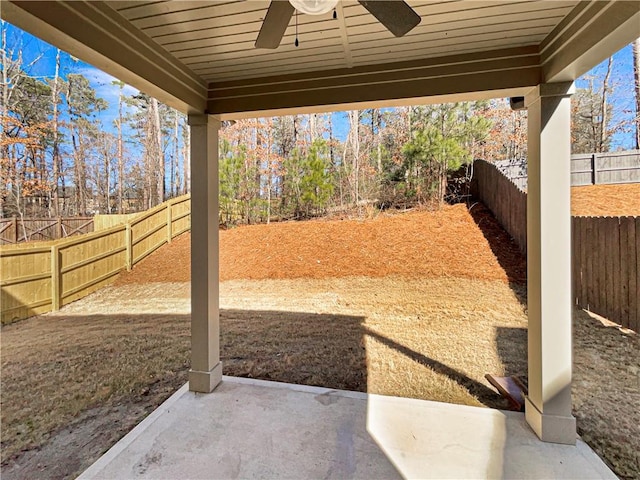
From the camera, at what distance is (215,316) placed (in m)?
2.49

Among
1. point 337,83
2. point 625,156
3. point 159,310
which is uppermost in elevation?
point 625,156

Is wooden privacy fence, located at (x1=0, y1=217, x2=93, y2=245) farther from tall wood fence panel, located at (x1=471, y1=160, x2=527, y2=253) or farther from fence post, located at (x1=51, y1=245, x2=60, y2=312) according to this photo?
tall wood fence panel, located at (x1=471, y1=160, x2=527, y2=253)

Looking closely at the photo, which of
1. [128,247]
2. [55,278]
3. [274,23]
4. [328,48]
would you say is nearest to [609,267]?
[328,48]

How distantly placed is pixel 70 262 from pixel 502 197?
7847 mm

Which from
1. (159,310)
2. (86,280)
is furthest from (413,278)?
(86,280)

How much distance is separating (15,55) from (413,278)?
8.82 metres

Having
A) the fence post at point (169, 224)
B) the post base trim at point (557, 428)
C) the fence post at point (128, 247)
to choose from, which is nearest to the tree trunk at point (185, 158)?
the fence post at point (169, 224)

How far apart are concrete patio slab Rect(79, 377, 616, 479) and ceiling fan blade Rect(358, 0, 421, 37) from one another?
217 centimetres

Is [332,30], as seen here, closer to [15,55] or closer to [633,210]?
[633,210]

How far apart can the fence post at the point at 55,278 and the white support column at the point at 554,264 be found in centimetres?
608

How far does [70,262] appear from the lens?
4910 millimetres

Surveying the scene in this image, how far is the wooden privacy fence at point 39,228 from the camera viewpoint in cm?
481

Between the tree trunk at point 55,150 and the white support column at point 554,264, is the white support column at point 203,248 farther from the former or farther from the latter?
the tree trunk at point 55,150

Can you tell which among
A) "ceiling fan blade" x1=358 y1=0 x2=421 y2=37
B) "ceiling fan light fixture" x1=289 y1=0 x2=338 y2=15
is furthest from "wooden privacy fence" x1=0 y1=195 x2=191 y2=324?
"ceiling fan blade" x1=358 y1=0 x2=421 y2=37
